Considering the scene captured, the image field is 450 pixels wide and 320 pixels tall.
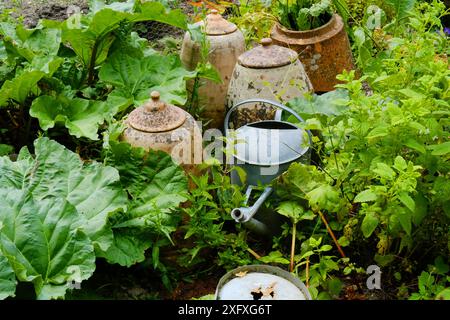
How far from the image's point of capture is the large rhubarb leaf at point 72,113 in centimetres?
297

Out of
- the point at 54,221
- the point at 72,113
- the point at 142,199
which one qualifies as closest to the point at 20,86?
the point at 72,113

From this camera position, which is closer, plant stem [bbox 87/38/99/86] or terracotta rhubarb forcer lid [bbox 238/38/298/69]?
terracotta rhubarb forcer lid [bbox 238/38/298/69]

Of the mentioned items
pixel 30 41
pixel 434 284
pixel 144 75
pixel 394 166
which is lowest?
pixel 434 284

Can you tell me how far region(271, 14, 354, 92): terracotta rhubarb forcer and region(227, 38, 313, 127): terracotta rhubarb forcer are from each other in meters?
0.52

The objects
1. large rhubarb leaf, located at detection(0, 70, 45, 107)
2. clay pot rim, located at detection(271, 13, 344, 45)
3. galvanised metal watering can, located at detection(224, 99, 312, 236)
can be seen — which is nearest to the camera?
galvanised metal watering can, located at detection(224, 99, 312, 236)

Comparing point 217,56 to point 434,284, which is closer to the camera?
point 434,284

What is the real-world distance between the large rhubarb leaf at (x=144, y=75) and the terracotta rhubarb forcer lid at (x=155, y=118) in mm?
385

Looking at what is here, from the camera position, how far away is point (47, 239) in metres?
2.26

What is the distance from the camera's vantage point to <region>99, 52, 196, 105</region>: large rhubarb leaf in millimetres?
3191

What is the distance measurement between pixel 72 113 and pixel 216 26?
907 millimetres

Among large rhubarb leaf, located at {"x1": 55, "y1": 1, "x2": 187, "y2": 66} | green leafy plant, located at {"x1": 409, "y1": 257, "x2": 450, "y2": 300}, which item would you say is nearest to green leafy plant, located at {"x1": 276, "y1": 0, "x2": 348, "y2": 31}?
large rhubarb leaf, located at {"x1": 55, "y1": 1, "x2": 187, "y2": 66}

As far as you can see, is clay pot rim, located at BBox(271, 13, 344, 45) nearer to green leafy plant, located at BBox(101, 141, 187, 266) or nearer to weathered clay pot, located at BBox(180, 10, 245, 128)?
weathered clay pot, located at BBox(180, 10, 245, 128)

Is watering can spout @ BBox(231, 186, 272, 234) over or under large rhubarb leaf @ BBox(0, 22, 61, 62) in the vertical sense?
under

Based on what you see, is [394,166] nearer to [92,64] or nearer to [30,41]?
[92,64]
